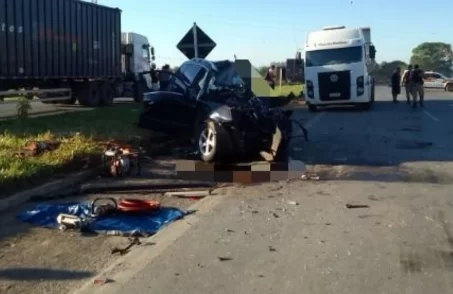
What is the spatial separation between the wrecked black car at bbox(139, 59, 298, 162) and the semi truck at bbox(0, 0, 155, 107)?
4.92 metres

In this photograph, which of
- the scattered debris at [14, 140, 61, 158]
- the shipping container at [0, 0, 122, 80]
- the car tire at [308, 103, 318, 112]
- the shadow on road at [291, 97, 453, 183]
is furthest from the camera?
the car tire at [308, 103, 318, 112]

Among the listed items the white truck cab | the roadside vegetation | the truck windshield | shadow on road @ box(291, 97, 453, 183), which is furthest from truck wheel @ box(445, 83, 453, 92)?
the roadside vegetation

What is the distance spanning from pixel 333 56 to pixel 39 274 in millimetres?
22444

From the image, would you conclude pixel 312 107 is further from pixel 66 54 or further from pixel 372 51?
A: pixel 66 54

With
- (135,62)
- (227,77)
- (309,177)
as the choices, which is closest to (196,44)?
(227,77)

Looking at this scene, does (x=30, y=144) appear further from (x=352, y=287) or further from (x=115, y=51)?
(x=115, y=51)

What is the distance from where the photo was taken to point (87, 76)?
26.7 metres

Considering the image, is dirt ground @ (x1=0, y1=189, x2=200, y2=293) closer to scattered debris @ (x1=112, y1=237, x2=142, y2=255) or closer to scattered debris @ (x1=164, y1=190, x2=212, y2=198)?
scattered debris @ (x1=112, y1=237, x2=142, y2=255)

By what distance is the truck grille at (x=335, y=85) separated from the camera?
26.6m

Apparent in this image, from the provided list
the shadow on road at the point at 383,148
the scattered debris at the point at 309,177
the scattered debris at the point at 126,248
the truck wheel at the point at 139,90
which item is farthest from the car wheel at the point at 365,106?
the scattered debris at the point at 126,248

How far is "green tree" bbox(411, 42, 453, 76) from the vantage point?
132 meters

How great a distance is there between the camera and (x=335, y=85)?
87.7 ft

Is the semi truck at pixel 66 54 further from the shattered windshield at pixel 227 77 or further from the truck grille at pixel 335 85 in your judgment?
the truck grille at pixel 335 85

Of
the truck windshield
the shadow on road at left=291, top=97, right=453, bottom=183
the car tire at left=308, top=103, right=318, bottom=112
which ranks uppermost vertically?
the truck windshield
